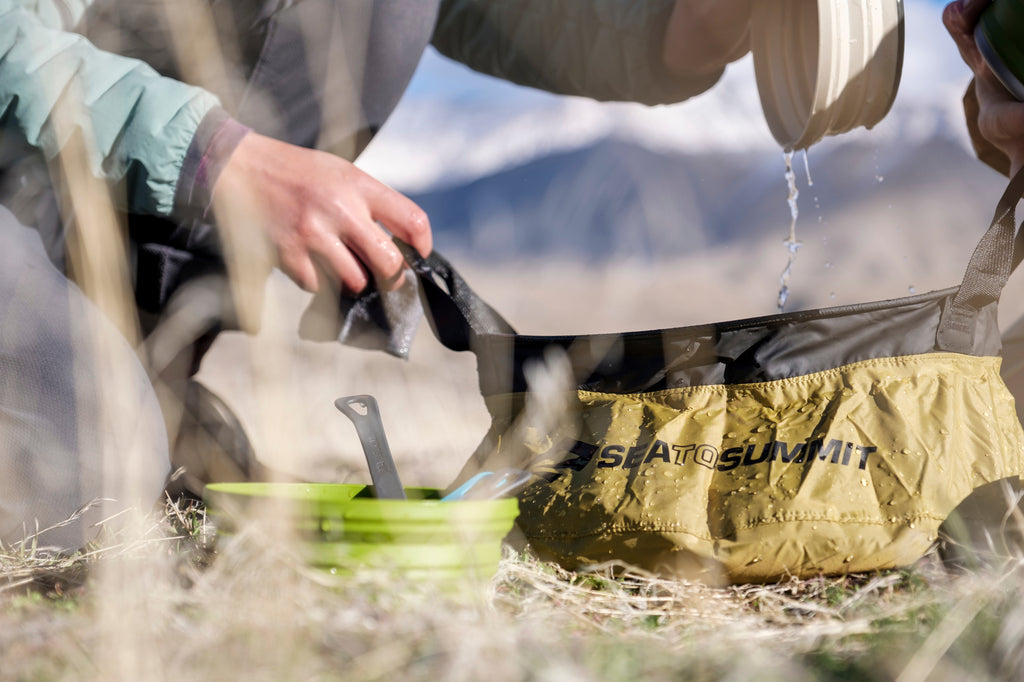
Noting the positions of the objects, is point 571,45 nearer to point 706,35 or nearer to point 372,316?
point 706,35

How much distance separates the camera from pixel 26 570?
2.75 ft

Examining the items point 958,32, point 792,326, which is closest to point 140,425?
point 792,326

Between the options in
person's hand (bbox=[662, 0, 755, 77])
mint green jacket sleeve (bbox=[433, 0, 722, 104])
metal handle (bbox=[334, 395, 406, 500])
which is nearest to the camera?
metal handle (bbox=[334, 395, 406, 500])

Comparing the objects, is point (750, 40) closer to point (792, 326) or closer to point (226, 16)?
point (792, 326)

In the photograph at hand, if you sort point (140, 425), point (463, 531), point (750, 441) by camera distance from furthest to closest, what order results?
1. point (140, 425)
2. point (750, 441)
3. point (463, 531)

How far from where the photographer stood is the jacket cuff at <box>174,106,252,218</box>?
1020 millimetres

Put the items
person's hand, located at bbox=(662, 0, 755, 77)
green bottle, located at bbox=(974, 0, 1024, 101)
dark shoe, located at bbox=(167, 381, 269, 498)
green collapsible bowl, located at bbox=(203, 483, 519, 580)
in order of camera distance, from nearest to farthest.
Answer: green collapsible bowl, located at bbox=(203, 483, 519, 580) → green bottle, located at bbox=(974, 0, 1024, 101) → dark shoe, located at bbox=(167, 381, 269, 498) → person's hand, located at bbox=(662, 0, 755, 77)

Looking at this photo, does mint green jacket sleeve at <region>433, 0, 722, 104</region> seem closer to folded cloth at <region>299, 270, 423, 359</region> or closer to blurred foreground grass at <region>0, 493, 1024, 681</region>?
folded cloth at <region>299, 270, 423, 359</region>

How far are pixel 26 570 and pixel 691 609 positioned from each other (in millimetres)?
733

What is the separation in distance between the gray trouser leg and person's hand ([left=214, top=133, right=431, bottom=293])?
27 centimetres

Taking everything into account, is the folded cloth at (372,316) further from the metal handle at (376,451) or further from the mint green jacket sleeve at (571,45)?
the mint green jacket sleeve at (571,45)

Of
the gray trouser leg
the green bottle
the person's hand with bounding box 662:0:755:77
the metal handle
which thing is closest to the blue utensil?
the metal handle

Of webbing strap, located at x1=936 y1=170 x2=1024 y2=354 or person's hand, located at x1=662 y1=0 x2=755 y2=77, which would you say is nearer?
webbing strap, located at x1=936 y1=170 x2=1024 y2=354

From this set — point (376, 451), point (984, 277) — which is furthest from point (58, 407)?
point (984, 277)
